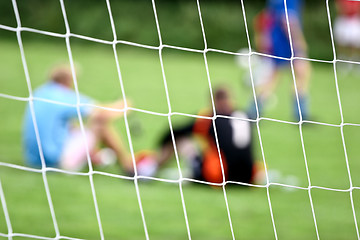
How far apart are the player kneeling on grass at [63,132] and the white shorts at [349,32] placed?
7391mm

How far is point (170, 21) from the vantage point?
41.7 ft

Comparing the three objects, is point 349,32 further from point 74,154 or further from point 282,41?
point 74,154

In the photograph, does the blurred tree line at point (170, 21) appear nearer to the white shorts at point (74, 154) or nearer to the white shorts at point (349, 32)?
the white shorts at point (349, 32)

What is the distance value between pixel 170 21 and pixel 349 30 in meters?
3.26

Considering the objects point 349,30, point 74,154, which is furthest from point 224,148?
point 349,30

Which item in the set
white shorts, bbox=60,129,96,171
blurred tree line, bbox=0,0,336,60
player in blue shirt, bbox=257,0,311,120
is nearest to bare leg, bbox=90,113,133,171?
white shorts, bbox=60,129,96,171

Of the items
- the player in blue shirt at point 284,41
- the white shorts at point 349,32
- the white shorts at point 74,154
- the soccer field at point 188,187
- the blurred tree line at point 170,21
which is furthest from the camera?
the blurred tree line at point 170,21

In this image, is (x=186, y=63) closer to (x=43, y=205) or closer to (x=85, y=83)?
(x=85, y=83)

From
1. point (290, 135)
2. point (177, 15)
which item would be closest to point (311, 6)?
point (177, 15)

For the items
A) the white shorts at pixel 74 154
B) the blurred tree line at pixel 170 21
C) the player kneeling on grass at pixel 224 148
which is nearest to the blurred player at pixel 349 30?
the blurred tree line at pixel 170 21

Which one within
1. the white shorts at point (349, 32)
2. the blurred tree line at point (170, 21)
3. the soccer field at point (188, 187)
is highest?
the blurred tree line at point (170, 21)

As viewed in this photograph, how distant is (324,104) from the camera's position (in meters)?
8.14

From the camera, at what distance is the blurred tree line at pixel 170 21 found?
1237cm

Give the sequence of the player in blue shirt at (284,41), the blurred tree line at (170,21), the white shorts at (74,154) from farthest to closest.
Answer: the blurred tree line at (170,21)
the player in blue shirt at (284,41)
the white shorts at (74,154)
